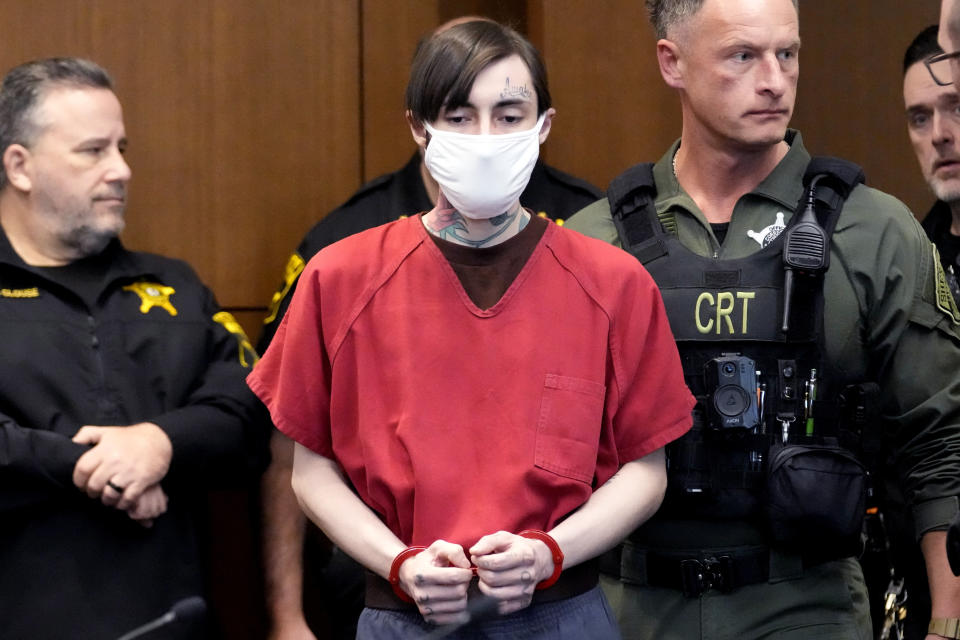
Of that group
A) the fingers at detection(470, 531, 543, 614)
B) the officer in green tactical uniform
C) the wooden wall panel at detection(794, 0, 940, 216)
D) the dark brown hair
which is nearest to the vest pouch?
the officer in green tactical uniform

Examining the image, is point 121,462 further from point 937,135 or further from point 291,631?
point 937,135

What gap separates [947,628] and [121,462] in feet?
5.49

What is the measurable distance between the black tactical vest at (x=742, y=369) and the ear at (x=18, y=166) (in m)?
1.59

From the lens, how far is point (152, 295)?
3.05 metres

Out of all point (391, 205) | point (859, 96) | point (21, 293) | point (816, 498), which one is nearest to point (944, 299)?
point (816, 498)

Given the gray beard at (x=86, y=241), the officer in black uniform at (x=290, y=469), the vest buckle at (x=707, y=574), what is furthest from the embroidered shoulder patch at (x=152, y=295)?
the vest buckle at (x=707, y=574)

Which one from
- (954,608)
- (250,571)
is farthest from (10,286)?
(954,608)

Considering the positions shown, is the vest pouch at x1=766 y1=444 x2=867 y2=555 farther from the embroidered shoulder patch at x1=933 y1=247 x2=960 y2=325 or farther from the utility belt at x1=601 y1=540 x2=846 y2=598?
the embroidered shoulder patch at x1=933 y1=247 x2=960 y2=325

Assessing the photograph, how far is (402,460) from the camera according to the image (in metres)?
1.88

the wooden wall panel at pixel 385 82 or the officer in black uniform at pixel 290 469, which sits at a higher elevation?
the wooden wall panel at pixel 385 82

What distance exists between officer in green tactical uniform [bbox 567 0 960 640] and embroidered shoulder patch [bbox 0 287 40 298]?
1384 mm

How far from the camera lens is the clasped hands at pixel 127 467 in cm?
266

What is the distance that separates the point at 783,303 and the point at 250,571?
2.03m

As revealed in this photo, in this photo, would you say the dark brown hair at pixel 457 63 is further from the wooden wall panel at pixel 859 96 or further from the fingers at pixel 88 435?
the wooden wall panel at pixel 859 96
